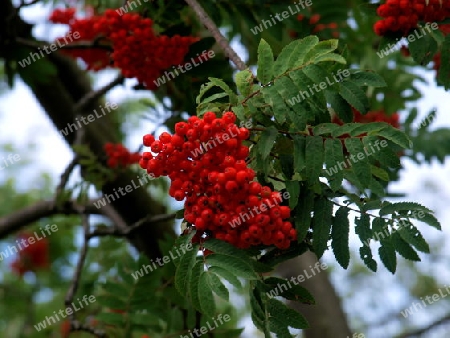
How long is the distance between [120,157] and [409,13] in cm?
205

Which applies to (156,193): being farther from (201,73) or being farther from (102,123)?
(201,73)

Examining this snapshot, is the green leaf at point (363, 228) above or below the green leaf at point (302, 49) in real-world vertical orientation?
below

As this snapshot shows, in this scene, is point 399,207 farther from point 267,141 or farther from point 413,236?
point 267,141

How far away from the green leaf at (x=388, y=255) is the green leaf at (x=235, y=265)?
0.43 meters

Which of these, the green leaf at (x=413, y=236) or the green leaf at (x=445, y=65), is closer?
the green leaf at (x=413, y=236)

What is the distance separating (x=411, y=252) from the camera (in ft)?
6.28

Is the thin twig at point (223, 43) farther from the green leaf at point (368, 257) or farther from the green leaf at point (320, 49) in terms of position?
the green leaf at point (368, 257)

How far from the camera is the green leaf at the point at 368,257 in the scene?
77.2 inches

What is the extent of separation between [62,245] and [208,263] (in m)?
4.55

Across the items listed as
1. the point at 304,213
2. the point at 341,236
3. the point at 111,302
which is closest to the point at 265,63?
the point at 304,213

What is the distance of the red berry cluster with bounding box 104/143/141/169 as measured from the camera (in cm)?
383

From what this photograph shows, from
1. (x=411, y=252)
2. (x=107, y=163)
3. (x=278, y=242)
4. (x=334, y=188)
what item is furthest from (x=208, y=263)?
(x=107, y=163)

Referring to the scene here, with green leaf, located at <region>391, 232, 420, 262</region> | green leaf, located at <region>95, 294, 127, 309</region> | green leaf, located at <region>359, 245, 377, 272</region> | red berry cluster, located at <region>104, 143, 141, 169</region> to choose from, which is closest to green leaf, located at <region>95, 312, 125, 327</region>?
green leaf, located at <region>95, 294, 127, 309</region>

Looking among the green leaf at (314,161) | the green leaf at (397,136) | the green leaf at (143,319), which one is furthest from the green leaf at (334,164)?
the green leaf at (143,319)
